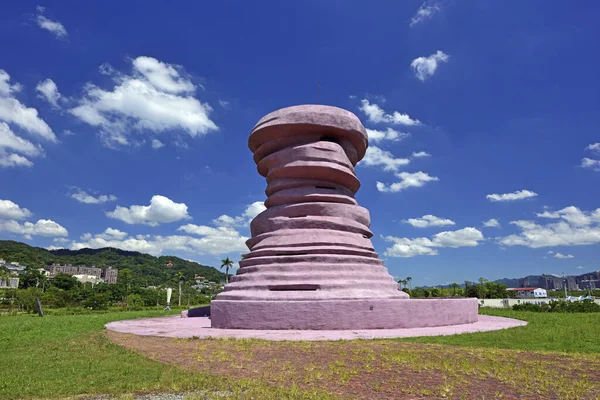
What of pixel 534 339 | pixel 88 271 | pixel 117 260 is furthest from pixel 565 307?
pixel 117 260

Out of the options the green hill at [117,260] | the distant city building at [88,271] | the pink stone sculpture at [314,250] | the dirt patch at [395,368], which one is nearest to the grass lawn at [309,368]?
the dirt patch at [395,368]

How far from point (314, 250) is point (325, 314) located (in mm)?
3421

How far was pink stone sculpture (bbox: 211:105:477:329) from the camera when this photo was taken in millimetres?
15672

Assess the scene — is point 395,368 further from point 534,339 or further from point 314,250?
point 314,250

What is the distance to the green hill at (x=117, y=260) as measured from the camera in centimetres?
14150

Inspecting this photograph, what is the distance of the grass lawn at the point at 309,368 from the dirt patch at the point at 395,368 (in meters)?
0.02

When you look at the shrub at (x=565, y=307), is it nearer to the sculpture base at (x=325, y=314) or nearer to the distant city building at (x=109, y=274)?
the sculpture base at (x=325, y=314)

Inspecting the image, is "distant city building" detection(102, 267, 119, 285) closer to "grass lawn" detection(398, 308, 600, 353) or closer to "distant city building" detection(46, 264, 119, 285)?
"distant city building" detection(46, 264, 119, 285)

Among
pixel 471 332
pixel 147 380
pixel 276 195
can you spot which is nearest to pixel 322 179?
pixel 276 195

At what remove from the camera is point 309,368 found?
8.17m

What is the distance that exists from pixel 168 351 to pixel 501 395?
7.62 m

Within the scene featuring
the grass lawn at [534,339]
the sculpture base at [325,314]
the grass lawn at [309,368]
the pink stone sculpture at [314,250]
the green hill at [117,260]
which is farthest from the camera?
the green hill at [117,260]

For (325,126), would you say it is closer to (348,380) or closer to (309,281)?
(309,281)

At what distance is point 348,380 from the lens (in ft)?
23.7
